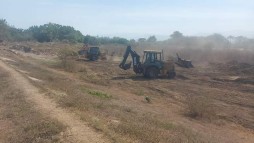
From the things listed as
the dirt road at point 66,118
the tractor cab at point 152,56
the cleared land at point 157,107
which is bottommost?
the cleared land at point 157,107

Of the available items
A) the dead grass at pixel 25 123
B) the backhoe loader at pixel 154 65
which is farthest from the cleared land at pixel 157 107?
the backhoe loader at pixel 154 65

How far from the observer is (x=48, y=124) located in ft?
40.4

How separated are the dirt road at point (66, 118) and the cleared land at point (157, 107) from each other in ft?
0.10

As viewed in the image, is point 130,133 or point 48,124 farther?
point 48,124

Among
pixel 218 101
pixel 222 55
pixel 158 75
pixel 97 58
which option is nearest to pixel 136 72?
pixel 158 75

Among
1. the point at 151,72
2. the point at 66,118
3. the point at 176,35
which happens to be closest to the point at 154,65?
the point at 151,72

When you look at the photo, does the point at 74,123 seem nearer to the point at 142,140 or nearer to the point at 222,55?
the point at 142,140

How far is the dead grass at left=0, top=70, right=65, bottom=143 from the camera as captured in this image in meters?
11.5

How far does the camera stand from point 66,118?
44.0 feet

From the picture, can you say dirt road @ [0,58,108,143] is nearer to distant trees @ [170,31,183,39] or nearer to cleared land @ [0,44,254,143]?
cleared land @ [0,44,254,143]

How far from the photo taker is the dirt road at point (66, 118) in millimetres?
11055

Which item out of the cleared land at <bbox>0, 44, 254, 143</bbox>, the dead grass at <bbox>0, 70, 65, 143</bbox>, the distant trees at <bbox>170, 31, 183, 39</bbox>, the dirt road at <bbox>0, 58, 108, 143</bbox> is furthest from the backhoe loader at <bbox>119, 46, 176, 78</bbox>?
the distant trees at <bbox>170, 31, 183, 39</bbox>

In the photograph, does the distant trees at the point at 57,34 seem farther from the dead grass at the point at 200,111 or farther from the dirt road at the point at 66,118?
the dead grass at the point at 200,111

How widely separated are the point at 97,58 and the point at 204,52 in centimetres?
2197
